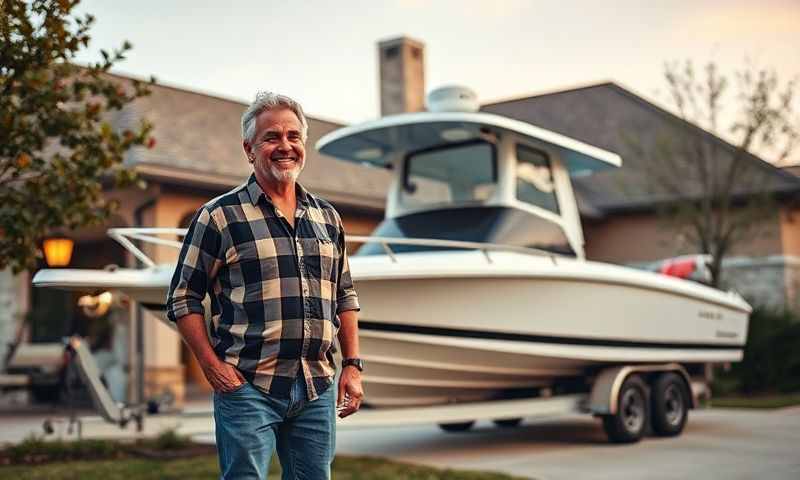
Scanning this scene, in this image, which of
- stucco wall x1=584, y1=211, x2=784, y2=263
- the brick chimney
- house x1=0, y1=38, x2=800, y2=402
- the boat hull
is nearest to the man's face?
the boat hull

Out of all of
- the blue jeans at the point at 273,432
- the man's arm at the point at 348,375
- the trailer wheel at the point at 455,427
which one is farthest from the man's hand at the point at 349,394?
the trailer wheel at the point at 455,427

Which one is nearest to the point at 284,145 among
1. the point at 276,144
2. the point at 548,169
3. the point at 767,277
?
the point at 276,144

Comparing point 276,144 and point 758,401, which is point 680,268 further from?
point 276,144

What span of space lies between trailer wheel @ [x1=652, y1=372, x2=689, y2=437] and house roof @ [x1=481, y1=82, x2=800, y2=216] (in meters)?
9.09

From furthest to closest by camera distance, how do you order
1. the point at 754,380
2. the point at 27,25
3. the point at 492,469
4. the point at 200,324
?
the point at 754,380 < the point at 492,469 < the point at 27,25 < the point at 200,324

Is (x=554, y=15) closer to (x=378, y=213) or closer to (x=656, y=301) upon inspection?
(x=378, y=213)

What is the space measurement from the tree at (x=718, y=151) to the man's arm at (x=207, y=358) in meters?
13.7

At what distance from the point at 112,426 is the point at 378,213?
1028cm

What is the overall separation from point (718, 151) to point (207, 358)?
17656 mm

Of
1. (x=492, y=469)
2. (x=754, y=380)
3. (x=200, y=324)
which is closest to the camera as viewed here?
(x=200, y=324)

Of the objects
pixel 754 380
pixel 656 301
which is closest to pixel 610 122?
pixel 754 380

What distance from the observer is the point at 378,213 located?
18125mm

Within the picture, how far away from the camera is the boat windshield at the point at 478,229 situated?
8336 millimetres

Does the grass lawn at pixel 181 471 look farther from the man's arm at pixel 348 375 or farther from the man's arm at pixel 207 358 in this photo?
the man's arm at pixel 207 358
